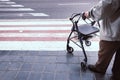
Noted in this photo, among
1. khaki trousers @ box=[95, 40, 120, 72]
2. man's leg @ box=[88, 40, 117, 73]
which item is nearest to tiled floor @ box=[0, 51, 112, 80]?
man's leg @ box=[88, 40, 117, 73]

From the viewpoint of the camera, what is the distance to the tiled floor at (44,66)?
13.4 feet

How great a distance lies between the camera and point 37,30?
7227 mm

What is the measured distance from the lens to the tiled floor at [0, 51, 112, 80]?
4.09 metres

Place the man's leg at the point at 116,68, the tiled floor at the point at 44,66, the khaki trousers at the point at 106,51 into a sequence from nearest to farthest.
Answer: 1. the khaki trousers at the point at 106,51
2. the man's leg at the point at 116,68
3. the tiled floor at the point at 44,66

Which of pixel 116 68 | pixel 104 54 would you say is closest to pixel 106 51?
pixel 104 54

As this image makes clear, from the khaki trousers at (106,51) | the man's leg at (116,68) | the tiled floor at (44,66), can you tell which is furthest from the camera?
the tiled floor at (44,66)

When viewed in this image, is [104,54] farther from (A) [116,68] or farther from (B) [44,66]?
(B) [44,66]

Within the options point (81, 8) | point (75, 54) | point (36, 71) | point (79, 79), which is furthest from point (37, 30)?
point (81, 8)

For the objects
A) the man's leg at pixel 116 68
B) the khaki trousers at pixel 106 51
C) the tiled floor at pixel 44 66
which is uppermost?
the khaki trousers at pixel 106 51

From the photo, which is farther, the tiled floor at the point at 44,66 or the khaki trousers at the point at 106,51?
the tiled floor at the point at 44,66

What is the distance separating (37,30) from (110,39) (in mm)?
3830

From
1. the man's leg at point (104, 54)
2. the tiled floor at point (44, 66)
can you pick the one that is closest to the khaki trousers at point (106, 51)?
the man's leg at point (104, 54)

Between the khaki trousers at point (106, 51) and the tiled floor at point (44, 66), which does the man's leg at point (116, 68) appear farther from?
the tiled floor at point (44, 66)

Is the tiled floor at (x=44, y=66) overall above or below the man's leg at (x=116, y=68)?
below
